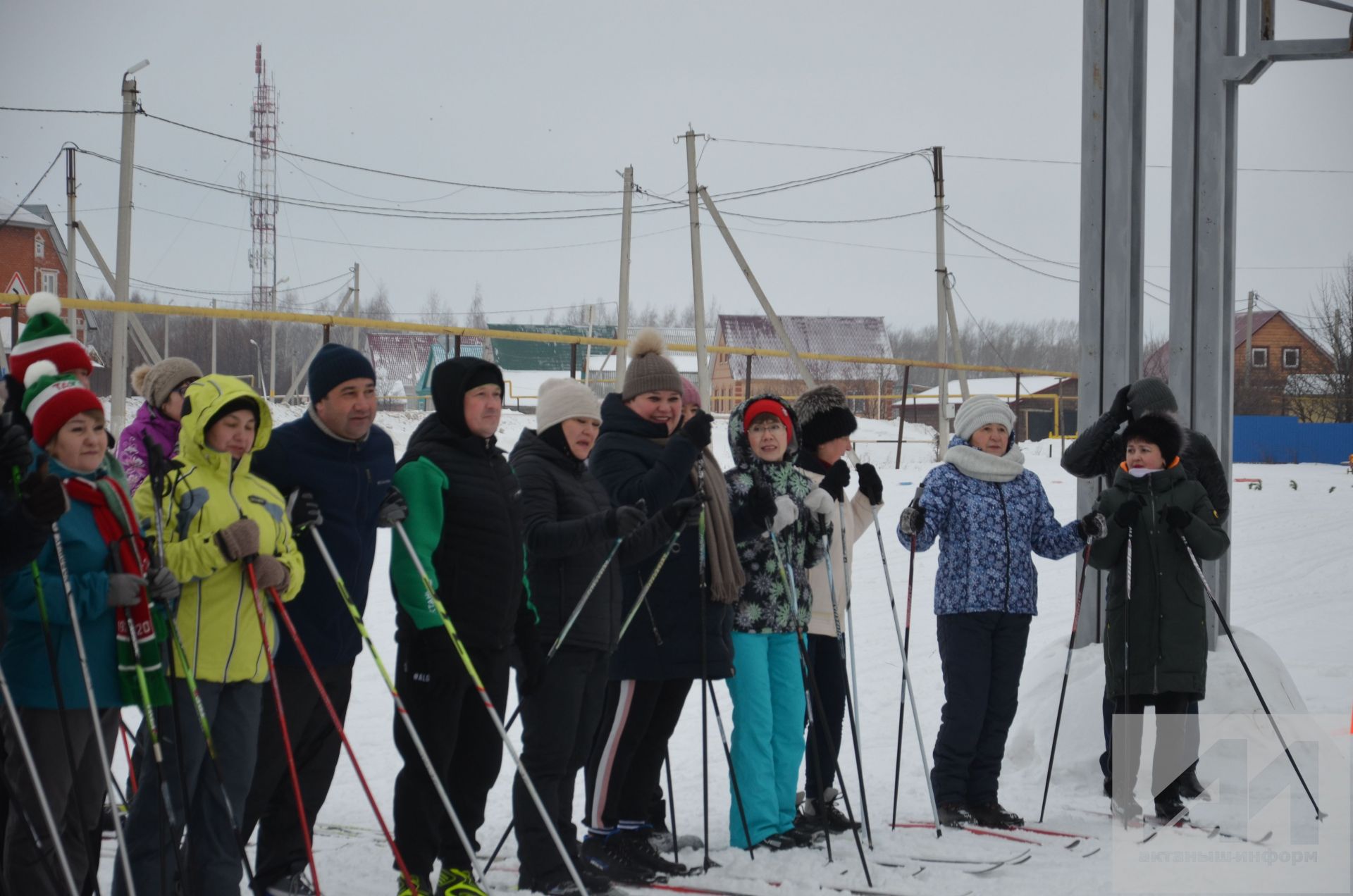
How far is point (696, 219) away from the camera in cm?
1697

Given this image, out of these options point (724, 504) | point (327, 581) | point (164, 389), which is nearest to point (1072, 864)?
point (724, 504)

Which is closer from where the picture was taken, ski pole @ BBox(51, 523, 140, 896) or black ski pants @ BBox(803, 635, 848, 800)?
ski pole @ BBox(51, 523, 140, 896)

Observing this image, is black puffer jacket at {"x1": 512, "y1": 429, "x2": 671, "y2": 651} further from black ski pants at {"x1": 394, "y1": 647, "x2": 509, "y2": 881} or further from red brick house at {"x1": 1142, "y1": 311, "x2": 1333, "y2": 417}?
red brick house at {"x1": 1142, "y1": 311, "x2": 1333, "y2": 417}

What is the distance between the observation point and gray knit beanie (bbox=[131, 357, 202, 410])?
423 centimetres

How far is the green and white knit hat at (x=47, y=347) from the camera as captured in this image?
314 centimetres

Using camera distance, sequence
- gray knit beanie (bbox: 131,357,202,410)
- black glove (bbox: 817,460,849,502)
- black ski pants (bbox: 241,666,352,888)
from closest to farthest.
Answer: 1. black ski pants (bbox: 241,666,352,888)
2. gray knit beanie (bbox: 131,357,202,410)
3. black glove (bbox: 817,460,849,502)

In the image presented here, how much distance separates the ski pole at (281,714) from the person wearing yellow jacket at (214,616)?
17mm

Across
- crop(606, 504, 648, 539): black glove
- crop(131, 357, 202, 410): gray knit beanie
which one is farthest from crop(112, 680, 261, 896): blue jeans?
crop(131, 357, 202, 410): gray knit beanie

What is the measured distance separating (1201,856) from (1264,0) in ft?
12.2

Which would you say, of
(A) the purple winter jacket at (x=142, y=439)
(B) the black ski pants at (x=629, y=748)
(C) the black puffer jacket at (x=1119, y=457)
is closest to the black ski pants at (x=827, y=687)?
(B) the black ski pants at (x=629, y=748)

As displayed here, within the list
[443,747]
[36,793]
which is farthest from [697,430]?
[36,793]

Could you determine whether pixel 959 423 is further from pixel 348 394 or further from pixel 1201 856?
pixel 348 394

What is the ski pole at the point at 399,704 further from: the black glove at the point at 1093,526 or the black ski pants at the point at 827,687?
the black glove at the point at 1093,526

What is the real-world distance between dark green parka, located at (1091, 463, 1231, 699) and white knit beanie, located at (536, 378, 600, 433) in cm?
204
